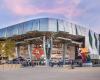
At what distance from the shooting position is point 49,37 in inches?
4186

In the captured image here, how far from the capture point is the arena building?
104625mm

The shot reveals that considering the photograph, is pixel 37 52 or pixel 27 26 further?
pixel 27 26

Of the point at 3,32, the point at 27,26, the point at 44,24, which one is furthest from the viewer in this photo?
the point at 3,32

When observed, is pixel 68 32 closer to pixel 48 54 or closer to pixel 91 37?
pixel 48 54

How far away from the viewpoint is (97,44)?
139m

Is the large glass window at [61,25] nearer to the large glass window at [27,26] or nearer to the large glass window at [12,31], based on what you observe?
the large glass window at [27,26]

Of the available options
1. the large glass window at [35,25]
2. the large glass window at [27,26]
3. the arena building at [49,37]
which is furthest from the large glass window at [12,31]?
the large glass window at [35,25]

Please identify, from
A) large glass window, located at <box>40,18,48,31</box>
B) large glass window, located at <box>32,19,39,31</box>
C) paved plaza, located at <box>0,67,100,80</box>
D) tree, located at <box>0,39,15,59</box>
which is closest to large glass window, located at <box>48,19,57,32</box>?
large glass window, located at <box>40,18,48,31</box>

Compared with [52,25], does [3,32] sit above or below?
below

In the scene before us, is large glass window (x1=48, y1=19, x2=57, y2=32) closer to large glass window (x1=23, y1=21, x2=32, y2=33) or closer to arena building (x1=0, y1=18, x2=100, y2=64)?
arena building (x1=0, y1=18, x2=100, y2=64)

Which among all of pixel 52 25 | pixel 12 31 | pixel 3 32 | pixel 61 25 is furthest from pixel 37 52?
pixel 3 32

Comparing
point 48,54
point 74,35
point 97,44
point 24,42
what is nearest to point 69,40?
point 74,35

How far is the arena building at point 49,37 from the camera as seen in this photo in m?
105

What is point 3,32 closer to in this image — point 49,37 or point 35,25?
point 35,25
